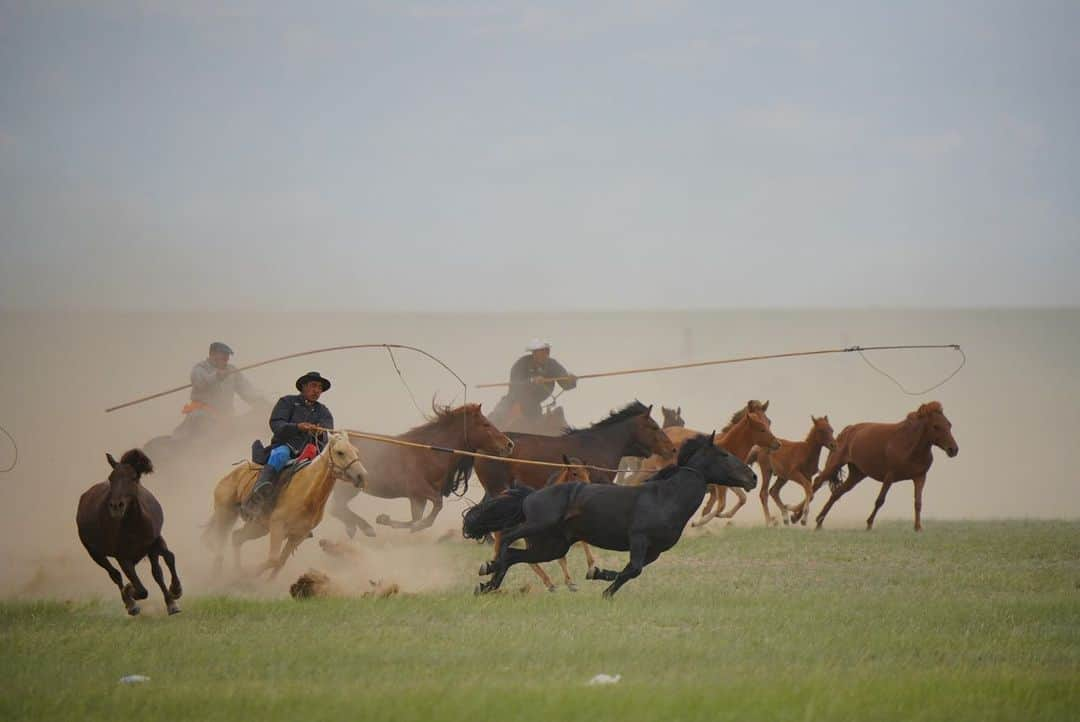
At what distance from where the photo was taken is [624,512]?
1394 centimetres

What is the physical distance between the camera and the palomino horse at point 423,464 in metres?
18.8

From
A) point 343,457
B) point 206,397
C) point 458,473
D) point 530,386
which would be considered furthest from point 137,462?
point 530,386

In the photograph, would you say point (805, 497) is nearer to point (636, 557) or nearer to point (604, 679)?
point (636, 557)

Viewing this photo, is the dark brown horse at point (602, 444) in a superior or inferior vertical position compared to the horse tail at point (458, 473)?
superior

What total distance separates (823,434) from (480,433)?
281 inches

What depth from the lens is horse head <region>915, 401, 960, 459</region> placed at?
22.4 m

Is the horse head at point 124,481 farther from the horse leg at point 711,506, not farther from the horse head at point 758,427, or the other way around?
the horse leg at point 711,506

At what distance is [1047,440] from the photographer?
190 feet

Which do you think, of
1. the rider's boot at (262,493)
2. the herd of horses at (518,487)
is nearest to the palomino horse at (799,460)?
the herd of horses at (518,487)

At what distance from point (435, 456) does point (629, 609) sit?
7038 millimetres

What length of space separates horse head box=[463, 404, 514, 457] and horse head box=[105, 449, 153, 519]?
5879mm

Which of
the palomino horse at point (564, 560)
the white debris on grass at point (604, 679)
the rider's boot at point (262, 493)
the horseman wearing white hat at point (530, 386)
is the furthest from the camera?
the horseman wearing white hat at point (530, 386)

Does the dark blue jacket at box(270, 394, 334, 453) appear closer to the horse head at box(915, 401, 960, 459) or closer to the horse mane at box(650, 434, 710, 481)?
the horse mane at box(650, 434, 710, 481)

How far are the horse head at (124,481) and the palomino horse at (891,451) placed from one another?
1202cm
